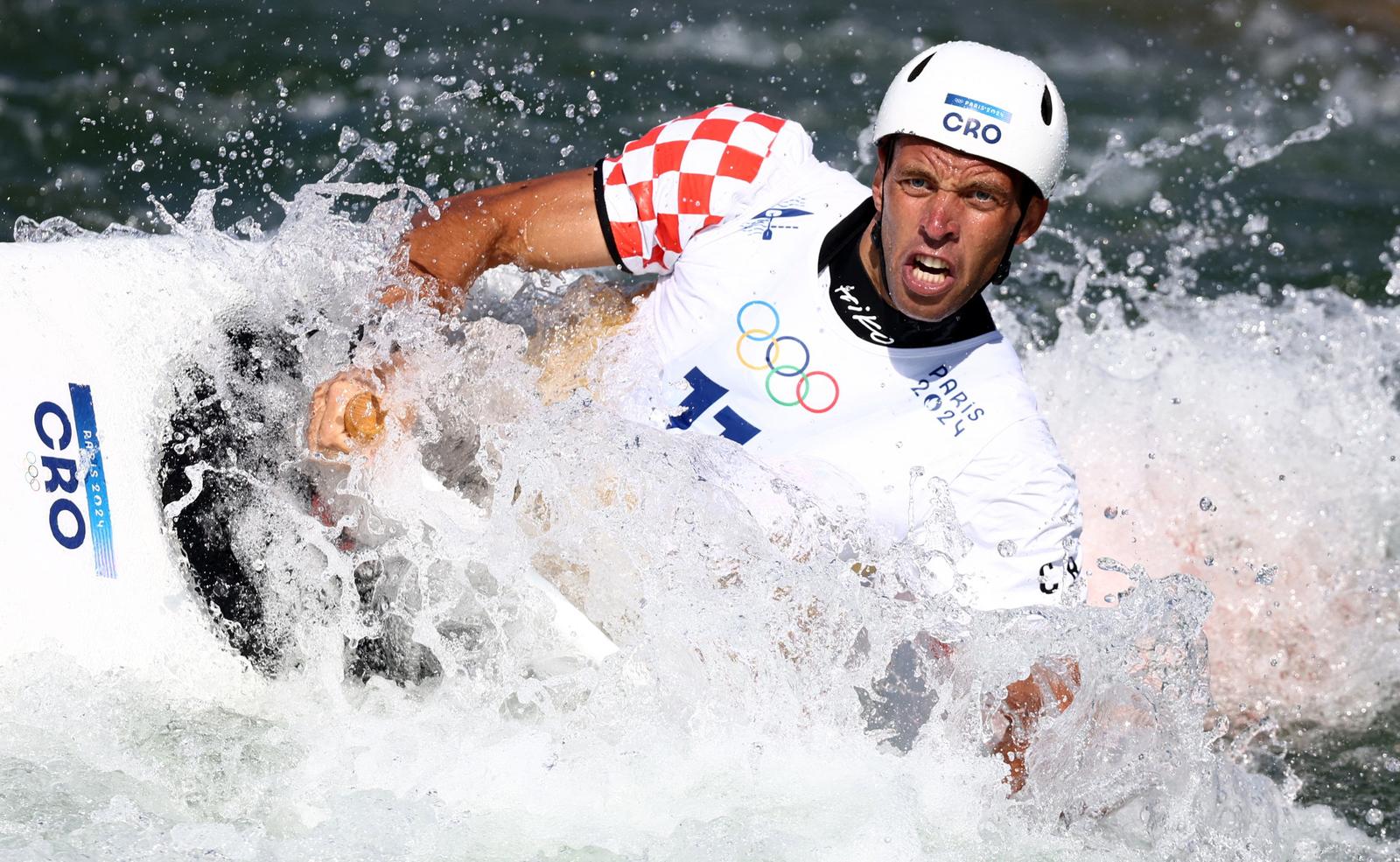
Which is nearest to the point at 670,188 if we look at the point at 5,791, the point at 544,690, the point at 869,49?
the point at 544,690

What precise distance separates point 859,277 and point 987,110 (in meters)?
0.44

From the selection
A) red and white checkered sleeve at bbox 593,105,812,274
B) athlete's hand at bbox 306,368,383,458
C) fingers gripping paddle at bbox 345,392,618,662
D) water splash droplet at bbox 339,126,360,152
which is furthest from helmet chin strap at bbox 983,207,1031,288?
water splash droplet at bbox 339,126,360,152

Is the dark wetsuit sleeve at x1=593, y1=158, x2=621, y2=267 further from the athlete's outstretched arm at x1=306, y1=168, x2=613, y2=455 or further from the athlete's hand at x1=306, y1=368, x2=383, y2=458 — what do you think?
the athlete's hand at x1=306, y1=368, x2=383, y2=458

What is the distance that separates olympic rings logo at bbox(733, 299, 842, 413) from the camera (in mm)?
3395

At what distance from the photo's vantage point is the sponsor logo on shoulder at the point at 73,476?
3160 millimetres

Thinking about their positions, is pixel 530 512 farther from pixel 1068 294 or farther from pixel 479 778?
pixel 1068 294

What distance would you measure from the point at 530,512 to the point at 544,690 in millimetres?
375

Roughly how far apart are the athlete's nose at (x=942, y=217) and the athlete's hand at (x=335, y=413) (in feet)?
3.90

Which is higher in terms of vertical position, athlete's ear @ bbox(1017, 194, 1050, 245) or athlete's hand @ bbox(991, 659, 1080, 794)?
athlete's ear @ bbox(1017, 194, 1050, 245)

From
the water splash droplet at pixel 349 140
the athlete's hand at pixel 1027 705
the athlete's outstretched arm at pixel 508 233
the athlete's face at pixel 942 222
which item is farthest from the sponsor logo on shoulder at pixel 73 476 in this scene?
the water splash droplet at pixel 349 140

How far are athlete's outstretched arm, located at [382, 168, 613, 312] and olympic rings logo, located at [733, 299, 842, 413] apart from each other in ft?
1.49

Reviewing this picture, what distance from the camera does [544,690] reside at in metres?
3.19

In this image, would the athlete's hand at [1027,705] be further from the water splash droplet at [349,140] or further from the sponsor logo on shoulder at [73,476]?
the water splash droplet at [349,140]

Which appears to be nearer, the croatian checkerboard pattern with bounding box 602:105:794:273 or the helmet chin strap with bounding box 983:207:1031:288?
the helmet chin strap with bounding box 983:207:1031:288
